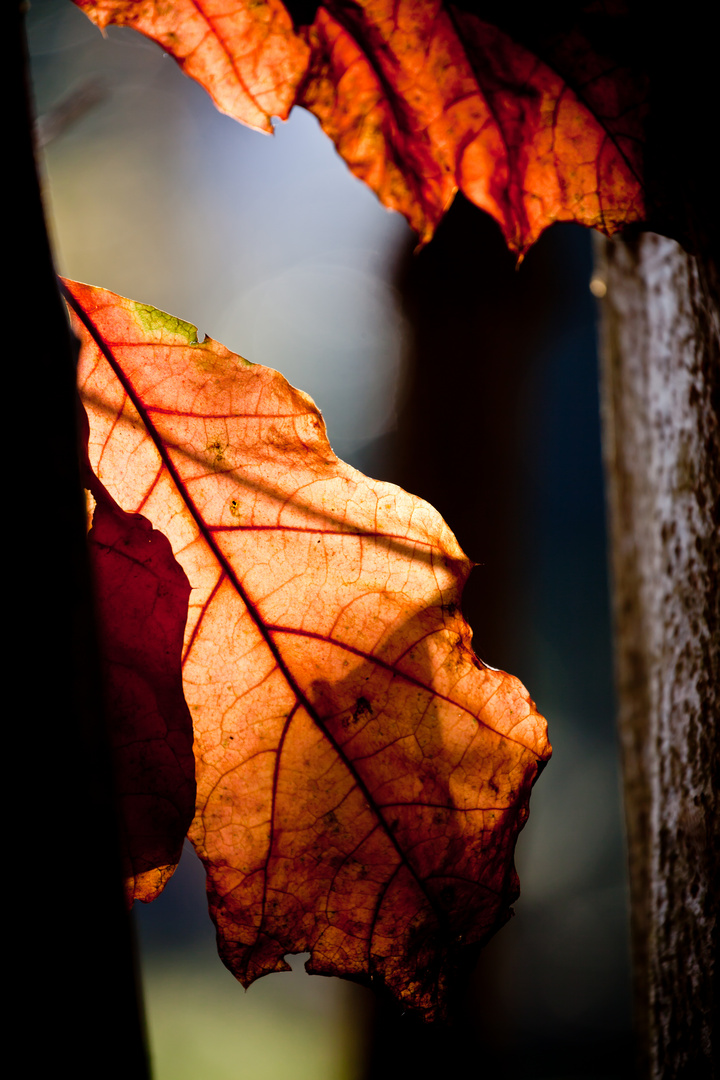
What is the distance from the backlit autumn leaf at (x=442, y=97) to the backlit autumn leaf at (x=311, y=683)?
0.64 feet

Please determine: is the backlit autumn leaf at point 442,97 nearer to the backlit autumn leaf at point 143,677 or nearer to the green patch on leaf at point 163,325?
the green patch on leaf at point 163,325

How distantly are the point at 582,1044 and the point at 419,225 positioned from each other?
2591 millimetres

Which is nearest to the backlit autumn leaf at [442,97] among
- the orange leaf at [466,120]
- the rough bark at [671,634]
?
the orange leaf at [466,120]

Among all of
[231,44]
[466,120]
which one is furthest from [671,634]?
[231,44]

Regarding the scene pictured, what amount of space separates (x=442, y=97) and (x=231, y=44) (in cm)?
15


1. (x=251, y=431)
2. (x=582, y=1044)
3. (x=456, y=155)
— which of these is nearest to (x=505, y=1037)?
(x=582, y=1044)

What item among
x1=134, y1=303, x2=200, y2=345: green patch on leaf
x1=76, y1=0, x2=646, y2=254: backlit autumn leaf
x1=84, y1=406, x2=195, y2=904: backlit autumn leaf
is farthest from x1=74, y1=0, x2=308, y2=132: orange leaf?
x1=84, y1=406, x2=195, y2=904: backlit autumn leaf

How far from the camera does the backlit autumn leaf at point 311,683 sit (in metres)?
0.37

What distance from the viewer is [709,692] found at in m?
0.46

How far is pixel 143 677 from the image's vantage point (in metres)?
0.38

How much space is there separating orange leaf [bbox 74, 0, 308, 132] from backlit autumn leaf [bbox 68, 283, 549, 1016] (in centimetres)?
17

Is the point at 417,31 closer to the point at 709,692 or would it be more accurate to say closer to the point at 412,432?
the point at 709,692

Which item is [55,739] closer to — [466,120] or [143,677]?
[143,677]

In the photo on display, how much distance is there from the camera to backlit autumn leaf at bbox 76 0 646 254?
15.9 inches
